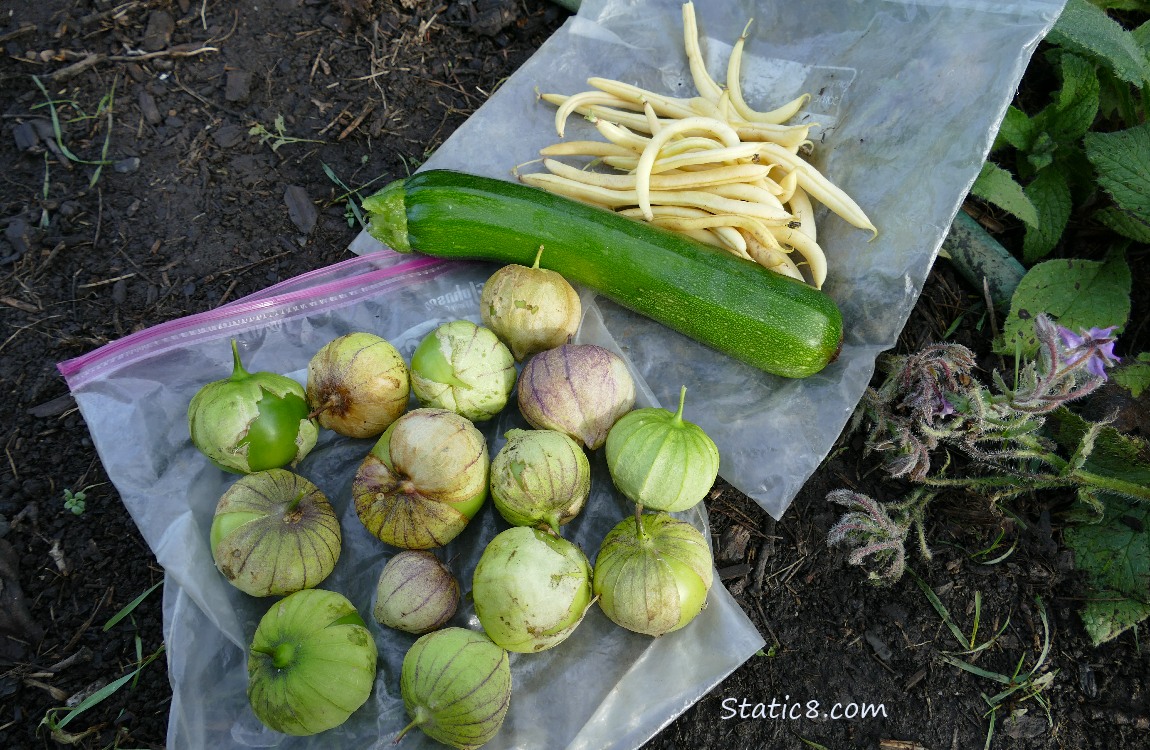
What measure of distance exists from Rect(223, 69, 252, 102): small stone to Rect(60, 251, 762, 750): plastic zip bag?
41.9 inches

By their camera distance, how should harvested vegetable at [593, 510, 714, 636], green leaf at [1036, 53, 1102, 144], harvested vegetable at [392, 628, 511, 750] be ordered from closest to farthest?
harvested vegetable at [392, 628, 511, 750], harvested vegetable at [593, 510, 714, 636], green leaf at [1036, 53, 1102, 144]

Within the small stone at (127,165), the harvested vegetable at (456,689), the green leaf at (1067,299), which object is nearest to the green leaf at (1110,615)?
the green leaf at (1067,299)

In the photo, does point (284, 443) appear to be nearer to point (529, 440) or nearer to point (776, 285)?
point (529, 440)

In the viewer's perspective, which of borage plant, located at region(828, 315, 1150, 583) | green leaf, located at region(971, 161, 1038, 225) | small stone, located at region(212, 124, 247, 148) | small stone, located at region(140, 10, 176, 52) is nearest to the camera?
borage plant, located at region(828, 315, 1150, 583)

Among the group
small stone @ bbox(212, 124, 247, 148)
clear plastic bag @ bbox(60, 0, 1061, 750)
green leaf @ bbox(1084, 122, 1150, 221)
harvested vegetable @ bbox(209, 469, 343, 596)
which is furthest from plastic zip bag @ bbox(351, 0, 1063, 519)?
harvested vegetable @ bbox(209, 469, 343, 596)

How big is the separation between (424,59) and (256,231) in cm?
123

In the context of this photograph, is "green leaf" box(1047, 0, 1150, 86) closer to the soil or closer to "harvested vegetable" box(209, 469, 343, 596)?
the soil

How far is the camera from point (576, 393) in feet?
8.63

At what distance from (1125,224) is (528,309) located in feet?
8.50

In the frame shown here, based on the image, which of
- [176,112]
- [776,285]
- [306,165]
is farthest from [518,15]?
[776,285]

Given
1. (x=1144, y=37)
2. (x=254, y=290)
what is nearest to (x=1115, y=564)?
(x=1144, y=37)

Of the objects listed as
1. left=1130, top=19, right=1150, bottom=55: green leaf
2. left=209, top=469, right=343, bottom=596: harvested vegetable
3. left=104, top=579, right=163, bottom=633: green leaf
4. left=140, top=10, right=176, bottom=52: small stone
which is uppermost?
left=1130, top=19, right=1150, bottom=55: green leaf

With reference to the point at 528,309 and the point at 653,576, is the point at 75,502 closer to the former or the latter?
the point at 528,309

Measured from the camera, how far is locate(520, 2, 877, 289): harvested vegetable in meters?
3.01
